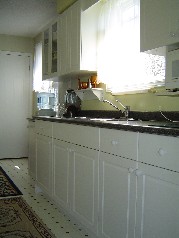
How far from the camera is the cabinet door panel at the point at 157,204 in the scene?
141 centimetres

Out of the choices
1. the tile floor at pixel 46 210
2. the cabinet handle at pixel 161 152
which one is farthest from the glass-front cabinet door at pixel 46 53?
the cabinet handle at pixel 161 152

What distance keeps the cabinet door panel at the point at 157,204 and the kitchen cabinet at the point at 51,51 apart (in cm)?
277

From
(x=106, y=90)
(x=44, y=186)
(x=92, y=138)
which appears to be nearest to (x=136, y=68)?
(x=106, y=90)

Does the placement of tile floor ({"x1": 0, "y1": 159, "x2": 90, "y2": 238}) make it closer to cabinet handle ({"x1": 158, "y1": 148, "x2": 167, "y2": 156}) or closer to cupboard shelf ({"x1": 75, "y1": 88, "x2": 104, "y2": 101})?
cabinet handle ({"x1": 158, "y1": 148, "x2": 167, "y2": 156})

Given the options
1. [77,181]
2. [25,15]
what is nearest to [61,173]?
[77,181]

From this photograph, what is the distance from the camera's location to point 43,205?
309 cm

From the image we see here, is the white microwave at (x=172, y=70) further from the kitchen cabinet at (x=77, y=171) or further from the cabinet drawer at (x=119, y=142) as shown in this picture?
the kitchen cabinet at (x=77, y=171)

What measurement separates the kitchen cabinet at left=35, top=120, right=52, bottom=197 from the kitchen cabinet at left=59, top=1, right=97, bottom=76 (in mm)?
813

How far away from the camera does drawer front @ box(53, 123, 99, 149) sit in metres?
2.17

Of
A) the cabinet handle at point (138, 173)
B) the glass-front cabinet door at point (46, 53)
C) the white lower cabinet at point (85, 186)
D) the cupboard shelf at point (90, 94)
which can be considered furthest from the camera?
the glass-front cabinet door at point (46, 53)

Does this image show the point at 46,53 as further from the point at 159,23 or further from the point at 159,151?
the point at 159,151

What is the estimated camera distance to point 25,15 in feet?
16.0

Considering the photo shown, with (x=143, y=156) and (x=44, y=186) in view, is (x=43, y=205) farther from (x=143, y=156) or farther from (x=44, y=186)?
(x=143, y=156)

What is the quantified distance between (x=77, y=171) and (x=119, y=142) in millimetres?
714
